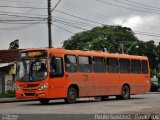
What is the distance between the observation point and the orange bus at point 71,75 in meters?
24.1

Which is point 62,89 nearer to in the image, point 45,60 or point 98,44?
point 45,60

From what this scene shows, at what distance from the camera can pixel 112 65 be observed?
29750mm

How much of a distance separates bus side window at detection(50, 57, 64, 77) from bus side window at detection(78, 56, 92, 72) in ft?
Answer: 6.10

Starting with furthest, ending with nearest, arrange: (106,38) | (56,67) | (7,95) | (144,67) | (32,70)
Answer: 1. (106,38)
2. (7,95)
3. (144,67)
4. (56,67)
5. (32,70)

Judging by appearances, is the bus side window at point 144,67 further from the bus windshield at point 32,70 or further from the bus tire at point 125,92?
the bus windshield at point 32,70

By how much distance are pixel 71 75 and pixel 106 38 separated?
241 feet

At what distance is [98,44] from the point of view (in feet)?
308

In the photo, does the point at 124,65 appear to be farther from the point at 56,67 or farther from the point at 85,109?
the point at 85,109

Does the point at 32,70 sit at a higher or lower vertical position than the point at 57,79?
higher

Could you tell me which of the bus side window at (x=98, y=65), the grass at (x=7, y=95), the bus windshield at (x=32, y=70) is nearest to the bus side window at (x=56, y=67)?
the bus windshield at (x=32, y=70)

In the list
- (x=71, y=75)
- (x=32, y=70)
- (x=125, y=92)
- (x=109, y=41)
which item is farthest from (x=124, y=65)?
(x=109, y=41)

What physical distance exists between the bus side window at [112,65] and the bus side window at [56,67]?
5.24 metres

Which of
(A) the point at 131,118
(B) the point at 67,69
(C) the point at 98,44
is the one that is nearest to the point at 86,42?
(C) the point at 98,44

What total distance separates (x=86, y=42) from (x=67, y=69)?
243 ft
